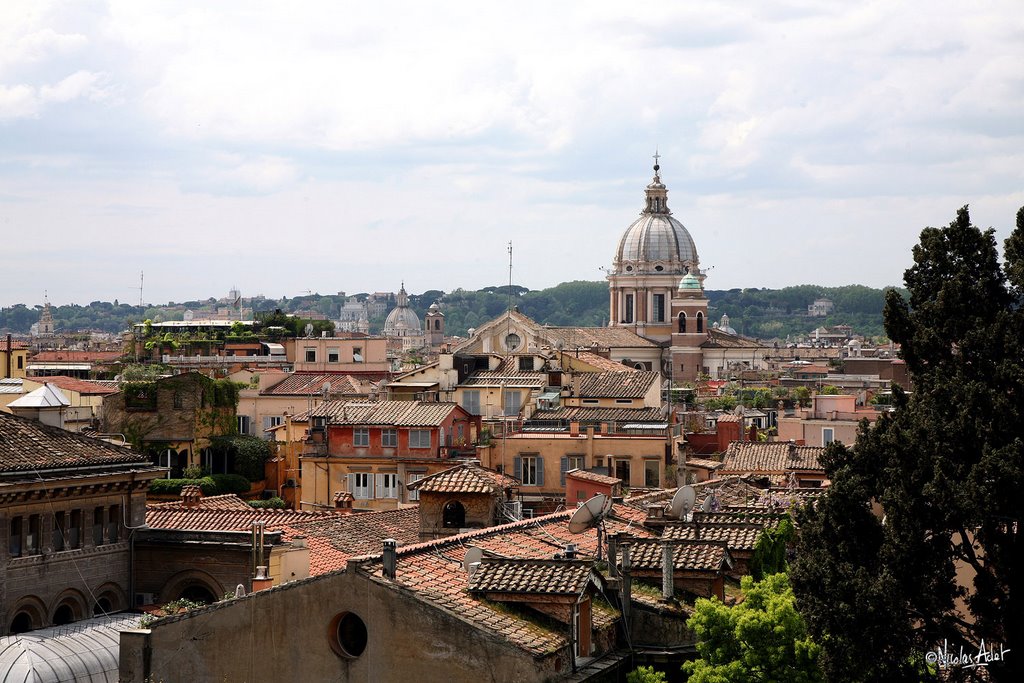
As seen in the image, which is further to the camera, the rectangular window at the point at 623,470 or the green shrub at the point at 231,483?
the green shrub at the point at 231,483

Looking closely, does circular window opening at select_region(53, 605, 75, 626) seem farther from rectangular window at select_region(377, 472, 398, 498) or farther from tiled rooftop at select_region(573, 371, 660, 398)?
tiled rooftop at select_region(573, 371, 660, 398)

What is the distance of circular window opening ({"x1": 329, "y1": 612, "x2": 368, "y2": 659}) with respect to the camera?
18.6m

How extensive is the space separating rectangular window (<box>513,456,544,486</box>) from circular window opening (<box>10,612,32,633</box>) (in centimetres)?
1949

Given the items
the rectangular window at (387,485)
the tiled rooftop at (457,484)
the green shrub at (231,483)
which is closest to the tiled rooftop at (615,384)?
the green shrub at (231,483)

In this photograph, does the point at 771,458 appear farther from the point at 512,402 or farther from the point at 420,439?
the point at 512,402

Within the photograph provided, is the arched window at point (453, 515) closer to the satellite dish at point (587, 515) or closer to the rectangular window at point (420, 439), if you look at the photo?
the satellite dish at point (587, 515)

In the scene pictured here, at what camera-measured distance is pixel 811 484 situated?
38.0 m

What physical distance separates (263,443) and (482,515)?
2836cm

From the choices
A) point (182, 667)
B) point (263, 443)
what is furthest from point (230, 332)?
point (182, 667)

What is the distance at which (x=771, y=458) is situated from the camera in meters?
42.6

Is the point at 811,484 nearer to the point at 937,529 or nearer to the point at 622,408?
the point at 622,408

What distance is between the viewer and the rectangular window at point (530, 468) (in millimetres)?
43938


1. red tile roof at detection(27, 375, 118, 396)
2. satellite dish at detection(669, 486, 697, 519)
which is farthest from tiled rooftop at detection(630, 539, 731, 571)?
red tile roof at detection(27, 375, 118, 396)

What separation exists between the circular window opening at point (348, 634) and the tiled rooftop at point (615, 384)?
37.1 metres
